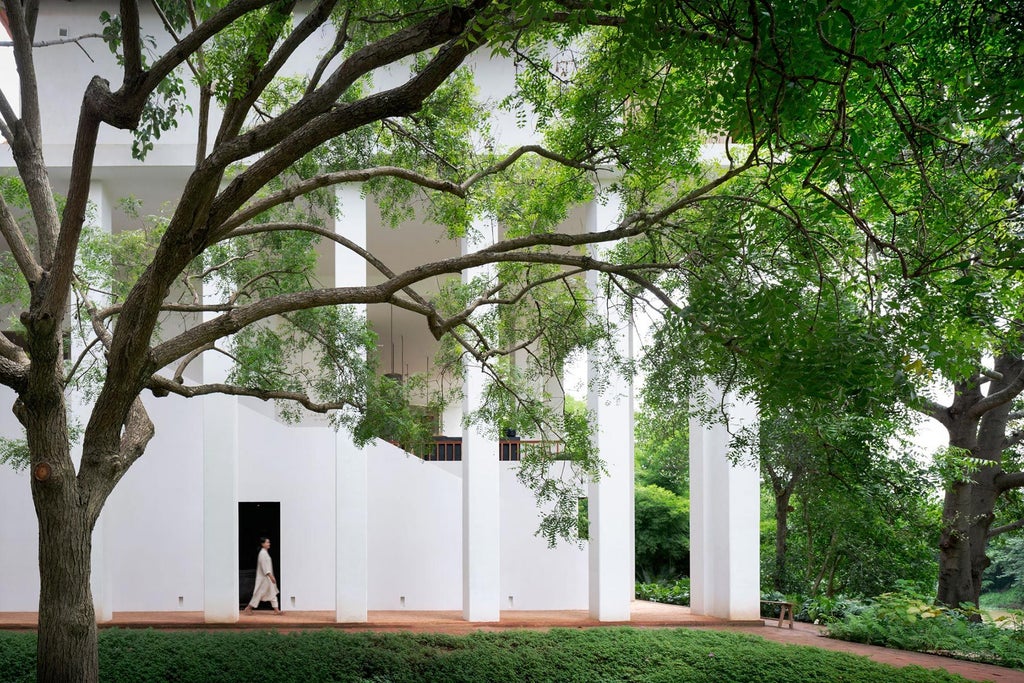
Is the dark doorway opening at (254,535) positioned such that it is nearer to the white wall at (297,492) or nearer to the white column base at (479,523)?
the white wall at (297,492)

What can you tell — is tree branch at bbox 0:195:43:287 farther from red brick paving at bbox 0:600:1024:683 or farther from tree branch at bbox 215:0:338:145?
red brick paving at bbox 0:600:1024:683

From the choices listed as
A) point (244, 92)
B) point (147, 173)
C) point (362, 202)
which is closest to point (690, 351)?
point (244, 92)

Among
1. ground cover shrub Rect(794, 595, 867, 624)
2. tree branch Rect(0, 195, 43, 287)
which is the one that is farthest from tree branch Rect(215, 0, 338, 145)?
ground cover shrub Rect(794, 595, 867, 624)

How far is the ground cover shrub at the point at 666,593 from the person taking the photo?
14.8m

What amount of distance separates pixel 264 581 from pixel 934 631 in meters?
8.70

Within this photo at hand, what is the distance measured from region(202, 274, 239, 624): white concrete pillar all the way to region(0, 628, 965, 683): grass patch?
3241 mm

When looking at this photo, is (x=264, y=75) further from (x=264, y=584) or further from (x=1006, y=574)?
(x=1006, y=574)

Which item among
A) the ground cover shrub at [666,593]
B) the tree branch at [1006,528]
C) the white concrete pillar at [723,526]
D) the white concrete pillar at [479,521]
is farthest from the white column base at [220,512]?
the tree branch at [1006,528]

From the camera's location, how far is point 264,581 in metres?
12.7

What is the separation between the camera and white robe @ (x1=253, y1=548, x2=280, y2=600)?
12617mm

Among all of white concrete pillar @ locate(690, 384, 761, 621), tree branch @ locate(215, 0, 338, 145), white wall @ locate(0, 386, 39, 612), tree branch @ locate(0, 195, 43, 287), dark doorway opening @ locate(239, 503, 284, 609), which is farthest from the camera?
dark doorway opening @ locate(239, 503, 284, 609)

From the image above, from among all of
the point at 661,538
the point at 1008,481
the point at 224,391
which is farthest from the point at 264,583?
the point at 1008,481

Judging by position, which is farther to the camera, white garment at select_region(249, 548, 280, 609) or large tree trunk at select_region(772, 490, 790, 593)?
large tree trunk at select_region(772, 490, 790, 593)

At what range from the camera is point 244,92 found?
5.26m
